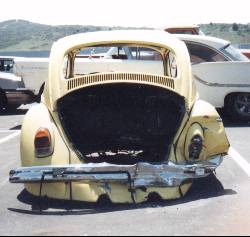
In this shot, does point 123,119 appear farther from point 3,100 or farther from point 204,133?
point 3,100

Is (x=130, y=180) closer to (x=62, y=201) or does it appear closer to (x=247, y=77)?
(x=62, y=201)

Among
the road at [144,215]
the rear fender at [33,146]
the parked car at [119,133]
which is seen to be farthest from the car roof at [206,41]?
the rear fender at [33,146]

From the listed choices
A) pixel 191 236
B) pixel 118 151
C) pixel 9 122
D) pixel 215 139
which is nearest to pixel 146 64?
pixel 9 122

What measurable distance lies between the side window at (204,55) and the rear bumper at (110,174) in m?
6.34

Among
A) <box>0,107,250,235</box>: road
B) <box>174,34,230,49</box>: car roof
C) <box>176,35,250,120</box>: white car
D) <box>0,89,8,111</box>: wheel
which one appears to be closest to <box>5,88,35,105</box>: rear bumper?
<box>0,89,8,111</box>: wheel

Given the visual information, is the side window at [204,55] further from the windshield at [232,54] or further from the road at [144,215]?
the road at [144,215]

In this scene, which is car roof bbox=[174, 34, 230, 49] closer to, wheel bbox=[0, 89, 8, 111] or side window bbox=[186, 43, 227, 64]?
side window bbox=[186, 43, 227, 64]

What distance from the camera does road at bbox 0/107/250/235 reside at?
14.4 feet

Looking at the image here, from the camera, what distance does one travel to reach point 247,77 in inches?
432

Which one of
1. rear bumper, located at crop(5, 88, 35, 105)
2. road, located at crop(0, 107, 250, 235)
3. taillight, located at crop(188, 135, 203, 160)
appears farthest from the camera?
rear bumper, located at crop(5, 88, 35, 105)

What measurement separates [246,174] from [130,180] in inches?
81.9

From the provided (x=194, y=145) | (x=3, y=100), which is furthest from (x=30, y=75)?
(x=194, y=145)

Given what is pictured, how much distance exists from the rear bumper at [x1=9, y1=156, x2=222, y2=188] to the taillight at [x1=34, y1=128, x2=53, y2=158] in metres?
0.28

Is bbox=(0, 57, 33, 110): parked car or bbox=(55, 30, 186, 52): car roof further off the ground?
bbox=(55, 30, 186, 52): car roof
